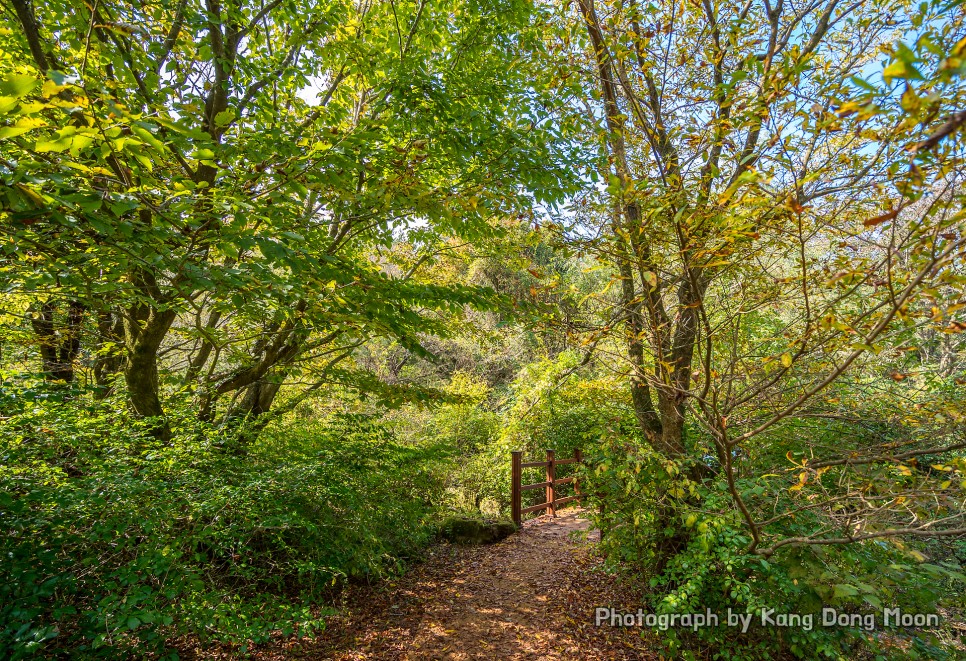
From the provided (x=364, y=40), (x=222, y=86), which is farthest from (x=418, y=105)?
(x=364, y=40)

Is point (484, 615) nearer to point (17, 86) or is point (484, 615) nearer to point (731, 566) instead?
point (731, 566)

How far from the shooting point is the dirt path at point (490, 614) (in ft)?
12.8

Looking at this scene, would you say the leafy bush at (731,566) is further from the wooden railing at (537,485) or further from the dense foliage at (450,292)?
the wooden railing at (537,485)

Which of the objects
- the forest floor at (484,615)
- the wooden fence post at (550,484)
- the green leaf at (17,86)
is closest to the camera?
the green leaf at (17,86)

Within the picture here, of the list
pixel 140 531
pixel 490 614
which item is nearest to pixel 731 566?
pixel 490 614

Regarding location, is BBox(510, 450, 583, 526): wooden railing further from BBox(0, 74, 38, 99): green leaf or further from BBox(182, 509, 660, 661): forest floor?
BBox(0, 74, 38, 99): green leaf

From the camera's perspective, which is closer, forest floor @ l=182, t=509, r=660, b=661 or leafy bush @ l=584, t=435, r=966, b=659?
leafy bush @ l=584, t=435, r=966, b=659

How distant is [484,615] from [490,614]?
7cm

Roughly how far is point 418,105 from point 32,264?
8.92 feet

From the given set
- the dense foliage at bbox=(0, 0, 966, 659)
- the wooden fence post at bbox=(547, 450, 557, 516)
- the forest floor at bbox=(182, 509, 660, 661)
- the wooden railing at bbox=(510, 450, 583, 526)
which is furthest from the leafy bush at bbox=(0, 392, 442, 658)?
the wooden fence post at bbox=(547, 450, 557, 516)

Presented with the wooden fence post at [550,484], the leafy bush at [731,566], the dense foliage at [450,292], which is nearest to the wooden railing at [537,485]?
the wooden fence post at [550,484]

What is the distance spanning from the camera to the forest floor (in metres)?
3.87

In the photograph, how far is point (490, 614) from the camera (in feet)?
14.9

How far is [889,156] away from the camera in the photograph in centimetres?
212
